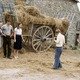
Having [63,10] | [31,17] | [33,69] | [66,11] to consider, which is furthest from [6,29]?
[66,11]

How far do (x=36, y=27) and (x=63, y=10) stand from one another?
7.32m

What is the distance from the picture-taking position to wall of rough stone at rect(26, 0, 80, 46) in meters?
24.5

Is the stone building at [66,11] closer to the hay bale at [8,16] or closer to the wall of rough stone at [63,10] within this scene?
the wall of rough stone at [63,10]

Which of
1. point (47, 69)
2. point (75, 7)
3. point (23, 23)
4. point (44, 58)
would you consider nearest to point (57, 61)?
point (47, 69)

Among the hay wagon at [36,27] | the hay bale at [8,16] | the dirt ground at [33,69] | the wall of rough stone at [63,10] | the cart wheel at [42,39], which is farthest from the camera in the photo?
the wall of rough stone at [63,10]

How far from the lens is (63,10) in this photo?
83.8ft

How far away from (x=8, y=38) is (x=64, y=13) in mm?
9979

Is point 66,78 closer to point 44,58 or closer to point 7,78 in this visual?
point 7,78

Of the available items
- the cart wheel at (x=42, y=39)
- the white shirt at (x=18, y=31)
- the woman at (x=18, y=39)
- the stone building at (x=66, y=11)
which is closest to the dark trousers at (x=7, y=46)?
the woman at (x=18, y=39)

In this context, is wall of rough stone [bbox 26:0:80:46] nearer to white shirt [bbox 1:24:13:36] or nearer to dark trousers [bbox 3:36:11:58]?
white shirt [bbox 1:24:13:36]

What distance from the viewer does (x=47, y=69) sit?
13875 mm

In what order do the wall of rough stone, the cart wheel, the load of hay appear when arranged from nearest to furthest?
the load of hay, the cart wheel, the wall of rough stone

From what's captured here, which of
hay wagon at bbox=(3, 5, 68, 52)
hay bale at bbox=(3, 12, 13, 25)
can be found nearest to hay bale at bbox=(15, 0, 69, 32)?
hay wagon at bbox=(3, 5, 68, 52)

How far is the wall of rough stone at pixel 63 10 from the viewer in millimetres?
24469
